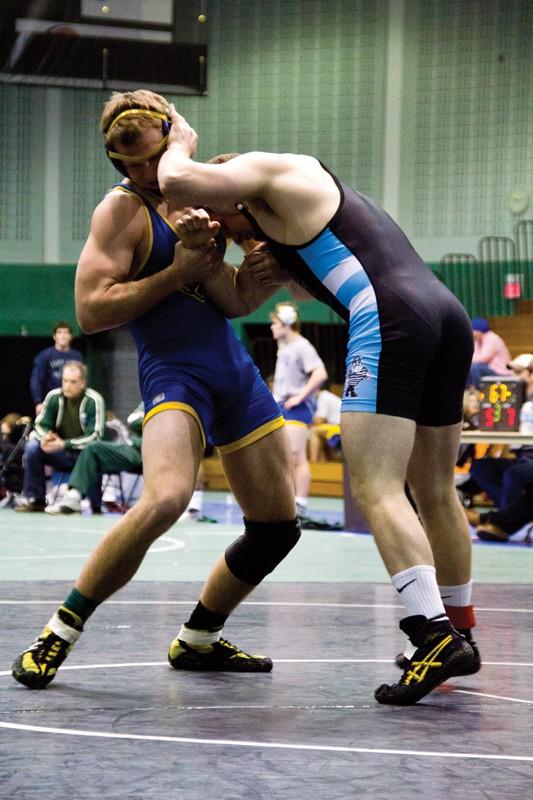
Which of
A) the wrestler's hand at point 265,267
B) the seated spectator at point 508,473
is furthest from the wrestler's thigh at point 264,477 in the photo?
the seated spectator at point 508,473

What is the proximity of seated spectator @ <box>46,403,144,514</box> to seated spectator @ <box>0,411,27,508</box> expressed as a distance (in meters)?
0.86

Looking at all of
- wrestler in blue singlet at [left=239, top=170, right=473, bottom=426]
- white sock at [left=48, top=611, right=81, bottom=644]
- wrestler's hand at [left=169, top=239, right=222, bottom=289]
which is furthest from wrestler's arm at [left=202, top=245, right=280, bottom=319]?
white sock at [left=48, top=611, right=81, bottom=644]

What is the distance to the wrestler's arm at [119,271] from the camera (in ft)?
11.3

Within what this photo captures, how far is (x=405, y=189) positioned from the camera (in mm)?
15023

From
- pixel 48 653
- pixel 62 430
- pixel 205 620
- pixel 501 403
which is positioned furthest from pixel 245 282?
pixel 62 430

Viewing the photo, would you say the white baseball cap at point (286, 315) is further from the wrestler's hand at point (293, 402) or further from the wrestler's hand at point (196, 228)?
the wrestler's hand at point (196, 228)

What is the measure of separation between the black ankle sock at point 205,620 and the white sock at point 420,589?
0.77 m

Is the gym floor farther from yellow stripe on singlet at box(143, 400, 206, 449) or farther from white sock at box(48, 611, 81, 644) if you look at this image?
yellow stripe on singlet at box(143, 400, 206, 449)

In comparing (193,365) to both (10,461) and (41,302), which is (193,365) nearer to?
(10,461)

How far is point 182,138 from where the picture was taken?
3395 mm

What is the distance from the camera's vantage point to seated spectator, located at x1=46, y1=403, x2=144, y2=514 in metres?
9.98

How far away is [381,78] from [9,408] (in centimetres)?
554

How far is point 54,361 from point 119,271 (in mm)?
9123

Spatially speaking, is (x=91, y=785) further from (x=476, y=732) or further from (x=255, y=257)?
(x=255, y=257)
